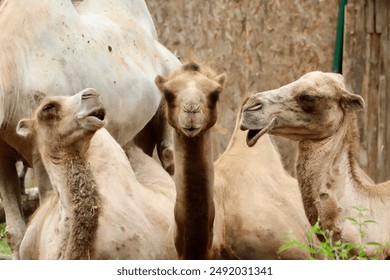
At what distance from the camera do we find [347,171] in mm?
9789

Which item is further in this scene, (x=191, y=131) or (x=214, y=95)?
(x=214, y=95)

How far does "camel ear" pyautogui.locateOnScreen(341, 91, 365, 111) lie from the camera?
9672 millimetres

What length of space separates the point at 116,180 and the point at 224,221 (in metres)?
0.73

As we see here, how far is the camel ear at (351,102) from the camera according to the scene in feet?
31.7

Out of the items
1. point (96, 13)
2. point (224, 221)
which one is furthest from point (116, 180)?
point (96, 13)

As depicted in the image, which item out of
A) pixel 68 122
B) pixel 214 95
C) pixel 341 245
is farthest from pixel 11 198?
pixel 341 245

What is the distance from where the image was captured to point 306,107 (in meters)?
9.66

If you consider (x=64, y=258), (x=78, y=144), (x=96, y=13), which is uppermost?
(x=96, y=13)

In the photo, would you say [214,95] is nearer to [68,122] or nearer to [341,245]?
[68,122]

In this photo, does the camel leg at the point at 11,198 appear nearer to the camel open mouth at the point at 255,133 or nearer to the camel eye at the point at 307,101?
the camel open mouth at the point at 255,133

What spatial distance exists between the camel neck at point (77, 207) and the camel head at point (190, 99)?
616 mm

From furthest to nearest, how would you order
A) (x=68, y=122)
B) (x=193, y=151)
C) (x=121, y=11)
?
(x=121, y=11), (x=68, y=122), (x=193, y=151)

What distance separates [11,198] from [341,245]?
299 cm
